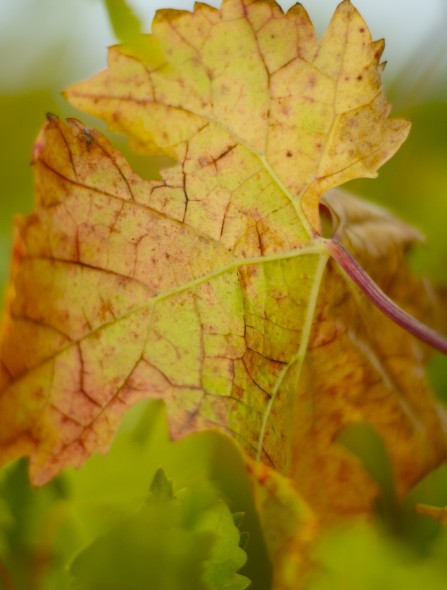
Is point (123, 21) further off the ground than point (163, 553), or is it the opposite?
point (123, 21)

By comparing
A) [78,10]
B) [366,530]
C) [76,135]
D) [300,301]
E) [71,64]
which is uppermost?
[78,10]

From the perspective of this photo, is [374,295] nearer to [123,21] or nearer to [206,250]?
[206,250]

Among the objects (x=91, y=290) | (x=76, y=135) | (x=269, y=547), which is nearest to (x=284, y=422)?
(x=269, y=547)

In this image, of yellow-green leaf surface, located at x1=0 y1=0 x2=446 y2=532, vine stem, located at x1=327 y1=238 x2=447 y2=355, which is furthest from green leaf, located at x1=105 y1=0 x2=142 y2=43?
vine stem, located at x1=327 y1=238 x2=447 y2=355

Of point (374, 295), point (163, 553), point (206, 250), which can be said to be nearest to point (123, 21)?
point (206, 250)

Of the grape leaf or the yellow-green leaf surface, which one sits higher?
the yellow-green leaf surface

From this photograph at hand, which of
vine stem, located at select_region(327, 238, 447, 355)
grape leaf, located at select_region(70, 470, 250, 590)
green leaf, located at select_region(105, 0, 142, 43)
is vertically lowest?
grape leaf, located at select_region(70, 470, 250, 590)

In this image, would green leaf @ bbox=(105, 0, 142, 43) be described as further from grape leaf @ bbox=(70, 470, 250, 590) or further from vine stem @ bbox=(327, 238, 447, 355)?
grape leaf @ bbox=(70, 470, 250, 590)

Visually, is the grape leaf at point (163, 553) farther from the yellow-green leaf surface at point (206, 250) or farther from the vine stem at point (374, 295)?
the vine stem at point (374, 295)

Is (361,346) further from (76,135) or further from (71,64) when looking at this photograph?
(71,64)
